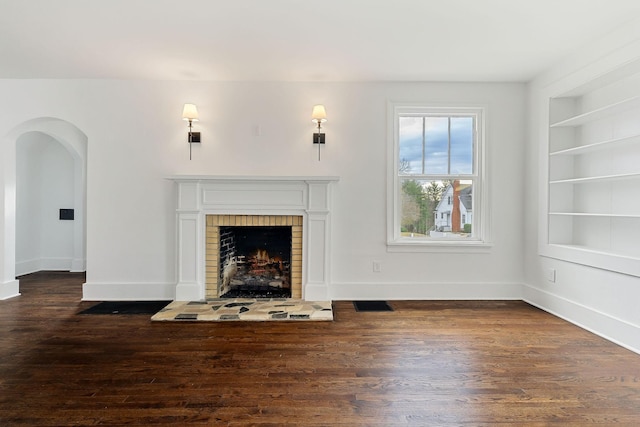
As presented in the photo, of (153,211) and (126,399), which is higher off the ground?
(153,211)

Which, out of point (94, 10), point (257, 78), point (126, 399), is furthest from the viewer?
point (257, 78)

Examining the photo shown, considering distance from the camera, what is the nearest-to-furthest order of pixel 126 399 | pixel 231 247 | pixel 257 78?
pixel 126 399
pixel 257 78
pixel 231 247

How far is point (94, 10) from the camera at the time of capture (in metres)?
2.52

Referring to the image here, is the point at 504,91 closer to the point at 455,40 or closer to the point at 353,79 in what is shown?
the point at 455,40

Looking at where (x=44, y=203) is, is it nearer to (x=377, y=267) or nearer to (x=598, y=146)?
(x=377, y=267)

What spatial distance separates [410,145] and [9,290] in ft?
16.2

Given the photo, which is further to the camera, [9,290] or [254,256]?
[254,256]

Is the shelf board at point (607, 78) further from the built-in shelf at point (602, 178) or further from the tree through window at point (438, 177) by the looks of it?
the tree through window at point (438, 177)

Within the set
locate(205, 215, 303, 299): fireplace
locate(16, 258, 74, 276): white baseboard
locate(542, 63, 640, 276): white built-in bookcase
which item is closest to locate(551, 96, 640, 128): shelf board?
locate(542, 63, 640, 276): white built-in bookcase

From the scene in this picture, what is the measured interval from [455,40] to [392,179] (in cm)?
152

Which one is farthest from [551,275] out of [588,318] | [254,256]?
[254,256]

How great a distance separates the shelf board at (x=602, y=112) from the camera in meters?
2.73

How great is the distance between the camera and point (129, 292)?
12.8 ft

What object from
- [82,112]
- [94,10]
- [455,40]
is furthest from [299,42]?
[82,112]
